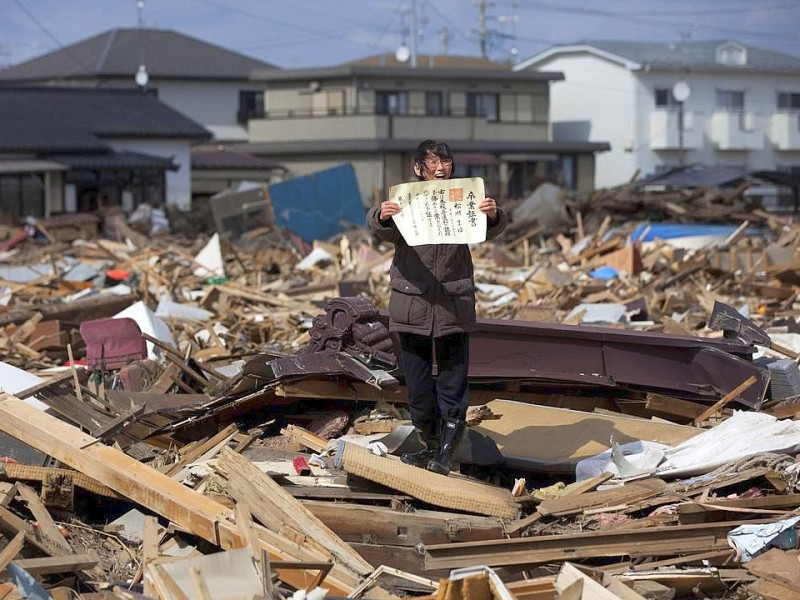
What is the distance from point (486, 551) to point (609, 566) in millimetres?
541

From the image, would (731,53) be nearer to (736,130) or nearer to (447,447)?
(736,130)

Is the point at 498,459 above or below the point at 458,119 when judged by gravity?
below

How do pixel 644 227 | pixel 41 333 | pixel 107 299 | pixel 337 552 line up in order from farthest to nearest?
pixel 644 227 → pixel 107 299 → pixel 41 333 → pixel 337 552

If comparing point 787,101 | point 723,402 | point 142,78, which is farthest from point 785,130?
point 723,402

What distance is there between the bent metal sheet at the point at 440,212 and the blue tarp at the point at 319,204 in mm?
18898

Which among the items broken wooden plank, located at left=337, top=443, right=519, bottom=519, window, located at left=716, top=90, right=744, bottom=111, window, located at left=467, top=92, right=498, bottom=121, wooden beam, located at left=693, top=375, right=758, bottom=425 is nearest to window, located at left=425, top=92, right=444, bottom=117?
window, located at left=467, top=92, right=498, bottom=121

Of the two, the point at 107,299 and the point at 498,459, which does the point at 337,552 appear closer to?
the point at 498,459

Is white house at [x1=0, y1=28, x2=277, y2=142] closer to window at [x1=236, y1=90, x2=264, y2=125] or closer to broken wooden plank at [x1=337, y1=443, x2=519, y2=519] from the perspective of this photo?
window at [x1=236, y1=90, x2=264, y2=125]

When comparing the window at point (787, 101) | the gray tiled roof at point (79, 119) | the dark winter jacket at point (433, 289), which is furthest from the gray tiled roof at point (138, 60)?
the dark winter jacket at point (433, 289)

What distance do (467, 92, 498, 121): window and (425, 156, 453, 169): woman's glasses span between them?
1432 inches

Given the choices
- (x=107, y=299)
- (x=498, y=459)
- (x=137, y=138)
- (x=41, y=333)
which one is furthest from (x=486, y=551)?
(x=137, y=138)

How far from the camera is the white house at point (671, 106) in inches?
1816

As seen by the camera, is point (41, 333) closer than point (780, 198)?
Yes

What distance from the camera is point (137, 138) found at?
34.6 metres
